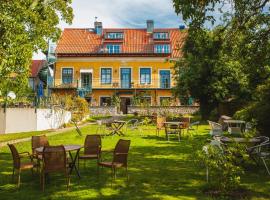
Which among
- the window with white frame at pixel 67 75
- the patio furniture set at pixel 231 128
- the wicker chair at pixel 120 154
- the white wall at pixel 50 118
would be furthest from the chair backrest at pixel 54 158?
the window with white frame at pixel 67 75

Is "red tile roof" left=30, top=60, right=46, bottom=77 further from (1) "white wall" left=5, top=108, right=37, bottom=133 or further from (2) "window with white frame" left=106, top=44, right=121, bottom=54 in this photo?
(1) "white wall" left=5, top=108, right=37, bottom=133

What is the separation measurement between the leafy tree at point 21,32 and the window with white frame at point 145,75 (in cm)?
2858

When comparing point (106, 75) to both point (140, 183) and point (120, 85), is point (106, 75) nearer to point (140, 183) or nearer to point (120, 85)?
point (120, 85)

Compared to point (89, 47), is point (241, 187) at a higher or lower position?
lower

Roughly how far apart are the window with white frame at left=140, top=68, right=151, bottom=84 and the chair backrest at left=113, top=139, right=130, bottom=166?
36.5 m

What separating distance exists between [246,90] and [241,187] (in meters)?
18.4

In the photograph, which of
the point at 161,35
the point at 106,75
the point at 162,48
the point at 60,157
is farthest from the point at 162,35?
the point at 60,157

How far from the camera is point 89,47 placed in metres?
45.4

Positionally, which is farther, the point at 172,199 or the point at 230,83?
the point at 230,83

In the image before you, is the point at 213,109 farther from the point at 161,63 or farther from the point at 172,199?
the point at 172,199

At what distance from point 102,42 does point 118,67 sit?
3.98m

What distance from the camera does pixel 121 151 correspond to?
24.8 feet

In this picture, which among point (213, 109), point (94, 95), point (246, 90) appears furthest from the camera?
point (94, 95)

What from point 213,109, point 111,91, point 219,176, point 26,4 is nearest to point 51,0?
point 26,4
